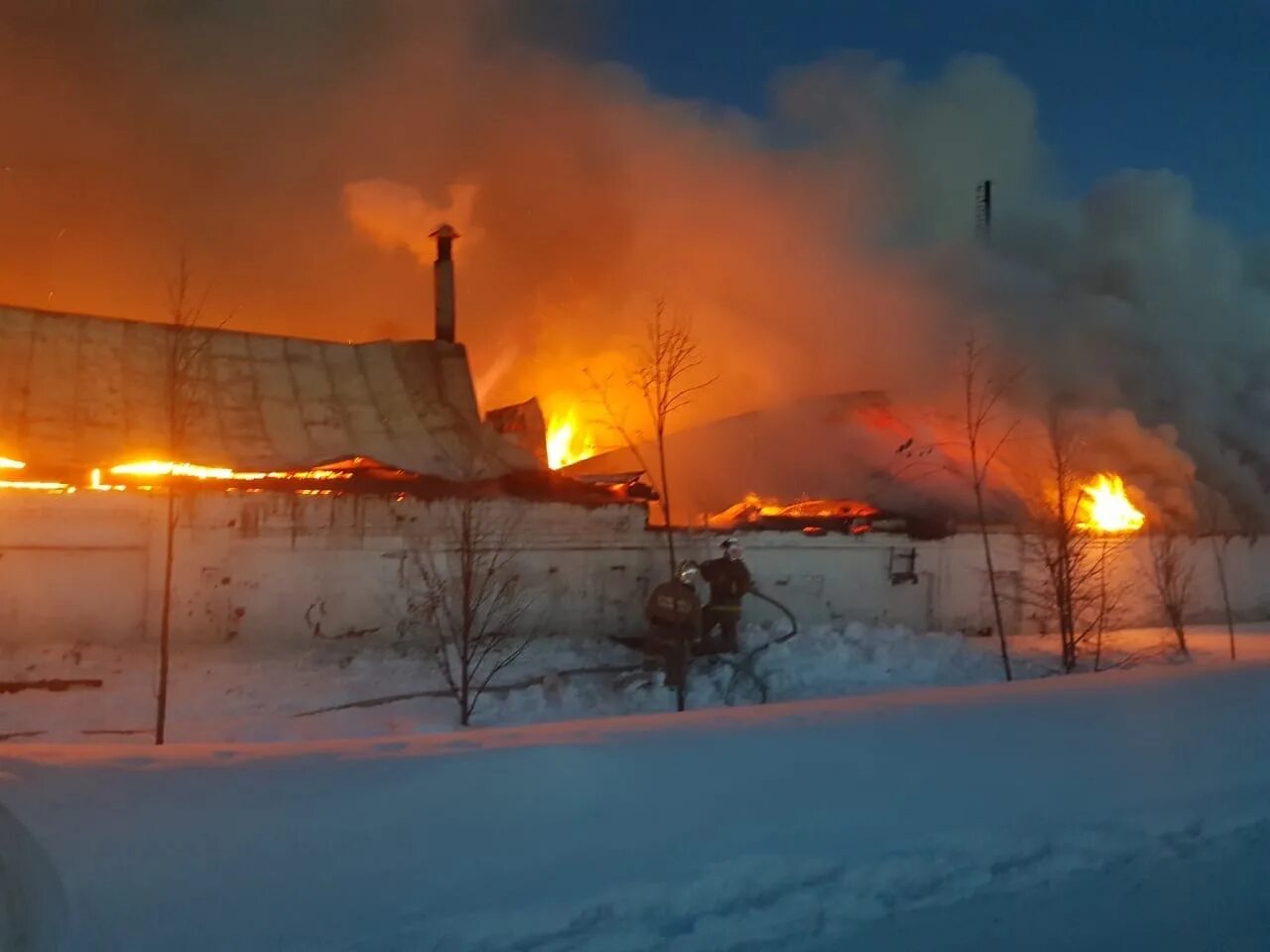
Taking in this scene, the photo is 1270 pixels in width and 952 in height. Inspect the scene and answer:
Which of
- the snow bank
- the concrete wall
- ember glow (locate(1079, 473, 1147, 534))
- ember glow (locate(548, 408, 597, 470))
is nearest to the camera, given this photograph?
the snow bank

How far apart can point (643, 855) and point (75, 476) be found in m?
11.8

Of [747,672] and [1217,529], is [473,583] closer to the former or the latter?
[747,672]

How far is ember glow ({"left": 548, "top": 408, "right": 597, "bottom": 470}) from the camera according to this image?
25.1 m

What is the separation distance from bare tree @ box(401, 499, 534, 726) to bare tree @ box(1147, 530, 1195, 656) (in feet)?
33.7

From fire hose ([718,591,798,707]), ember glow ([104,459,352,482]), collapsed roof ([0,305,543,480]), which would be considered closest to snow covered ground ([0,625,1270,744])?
fire hose ([718,591,798,707])

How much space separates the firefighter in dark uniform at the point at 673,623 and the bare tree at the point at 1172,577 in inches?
328

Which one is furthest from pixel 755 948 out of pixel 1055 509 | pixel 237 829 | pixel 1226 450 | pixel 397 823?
pixel 1226 450

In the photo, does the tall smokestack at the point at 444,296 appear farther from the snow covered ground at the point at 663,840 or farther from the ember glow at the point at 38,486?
the snow covered ground at the point at 663,840

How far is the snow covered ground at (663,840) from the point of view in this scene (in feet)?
13.7

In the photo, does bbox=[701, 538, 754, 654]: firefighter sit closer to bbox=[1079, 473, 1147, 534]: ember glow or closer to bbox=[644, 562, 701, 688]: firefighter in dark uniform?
bbox=[644, 562, 701, 688]: firefighter in dark uniform

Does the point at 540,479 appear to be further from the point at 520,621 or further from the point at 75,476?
the point at 75,476

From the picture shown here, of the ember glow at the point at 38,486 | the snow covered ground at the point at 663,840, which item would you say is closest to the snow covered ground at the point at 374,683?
the ember glow at the point at 38,486

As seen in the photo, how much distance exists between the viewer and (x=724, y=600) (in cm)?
1419

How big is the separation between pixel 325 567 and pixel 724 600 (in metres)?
5.26
